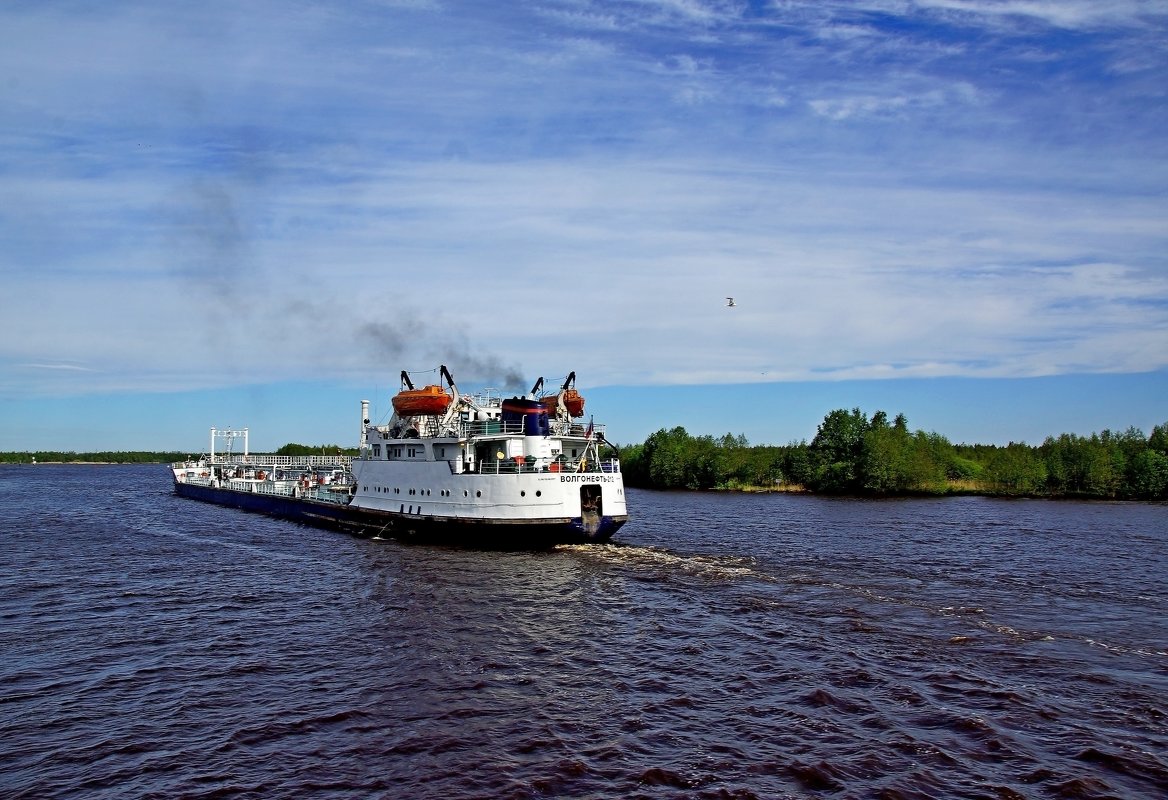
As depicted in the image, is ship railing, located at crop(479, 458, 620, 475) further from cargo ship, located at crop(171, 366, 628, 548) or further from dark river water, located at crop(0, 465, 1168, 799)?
dark river water, located at crop(0, 465, 1168, 799)

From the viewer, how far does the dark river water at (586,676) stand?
18688mm

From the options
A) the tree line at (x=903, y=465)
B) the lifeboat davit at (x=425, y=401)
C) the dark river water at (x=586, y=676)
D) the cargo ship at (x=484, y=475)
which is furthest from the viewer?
the tree line at (x=903, y=465)

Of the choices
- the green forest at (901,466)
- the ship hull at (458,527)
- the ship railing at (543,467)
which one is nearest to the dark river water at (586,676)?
the ship hull at (458,527)

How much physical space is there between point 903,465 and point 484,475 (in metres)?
97.4

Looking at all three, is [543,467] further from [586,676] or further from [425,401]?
[586,676]

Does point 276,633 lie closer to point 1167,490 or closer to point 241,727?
point 241,727

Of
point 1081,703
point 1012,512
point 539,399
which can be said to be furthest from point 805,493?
point 1081,703

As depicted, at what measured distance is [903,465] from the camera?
129500mm

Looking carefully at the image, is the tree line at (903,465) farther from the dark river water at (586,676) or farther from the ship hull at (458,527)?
the ship hull at (458,527)

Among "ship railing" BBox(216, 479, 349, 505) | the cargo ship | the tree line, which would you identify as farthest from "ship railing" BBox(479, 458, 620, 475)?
the tree line

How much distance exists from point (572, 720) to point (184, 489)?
115688 millimetres

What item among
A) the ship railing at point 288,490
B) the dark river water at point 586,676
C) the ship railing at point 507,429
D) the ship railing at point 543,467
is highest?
the ship railing at point 507,429

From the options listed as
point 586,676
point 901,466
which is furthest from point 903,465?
point 586,676

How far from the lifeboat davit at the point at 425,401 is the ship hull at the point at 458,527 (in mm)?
7974
